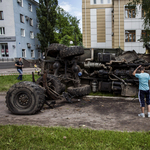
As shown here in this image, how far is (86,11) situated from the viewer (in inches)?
913

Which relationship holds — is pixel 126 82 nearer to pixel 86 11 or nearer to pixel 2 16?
pixel 86 11

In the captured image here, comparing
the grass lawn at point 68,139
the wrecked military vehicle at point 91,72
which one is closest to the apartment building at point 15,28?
the wrecked military vehicle at point 91,72

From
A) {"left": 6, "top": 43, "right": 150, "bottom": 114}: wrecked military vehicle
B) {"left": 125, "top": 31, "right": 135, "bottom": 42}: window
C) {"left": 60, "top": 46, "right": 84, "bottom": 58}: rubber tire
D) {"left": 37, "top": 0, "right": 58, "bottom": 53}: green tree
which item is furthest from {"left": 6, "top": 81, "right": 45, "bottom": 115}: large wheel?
{"left": 37, "top": 0, "right": 58, "bottom": 53}: green tree

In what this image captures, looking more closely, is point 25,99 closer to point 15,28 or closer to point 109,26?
point 109,26

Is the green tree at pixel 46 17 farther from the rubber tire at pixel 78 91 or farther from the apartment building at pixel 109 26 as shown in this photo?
the rubber tire at pixel 78 91

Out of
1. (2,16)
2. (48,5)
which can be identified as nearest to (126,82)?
Result: (2,16)

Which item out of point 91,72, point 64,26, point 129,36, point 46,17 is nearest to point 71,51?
point 91,72

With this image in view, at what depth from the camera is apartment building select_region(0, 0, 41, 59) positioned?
28.4m

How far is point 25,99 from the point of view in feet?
17.4

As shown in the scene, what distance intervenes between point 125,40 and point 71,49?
1663 cm

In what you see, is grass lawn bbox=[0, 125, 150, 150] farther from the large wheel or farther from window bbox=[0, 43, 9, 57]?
window bbox=[0, 43, 9, 57]

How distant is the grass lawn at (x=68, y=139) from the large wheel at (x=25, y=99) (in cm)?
125

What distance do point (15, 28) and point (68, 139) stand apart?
29085mm

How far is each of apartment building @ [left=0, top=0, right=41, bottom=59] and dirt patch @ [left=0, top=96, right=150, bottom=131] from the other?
25.1m
